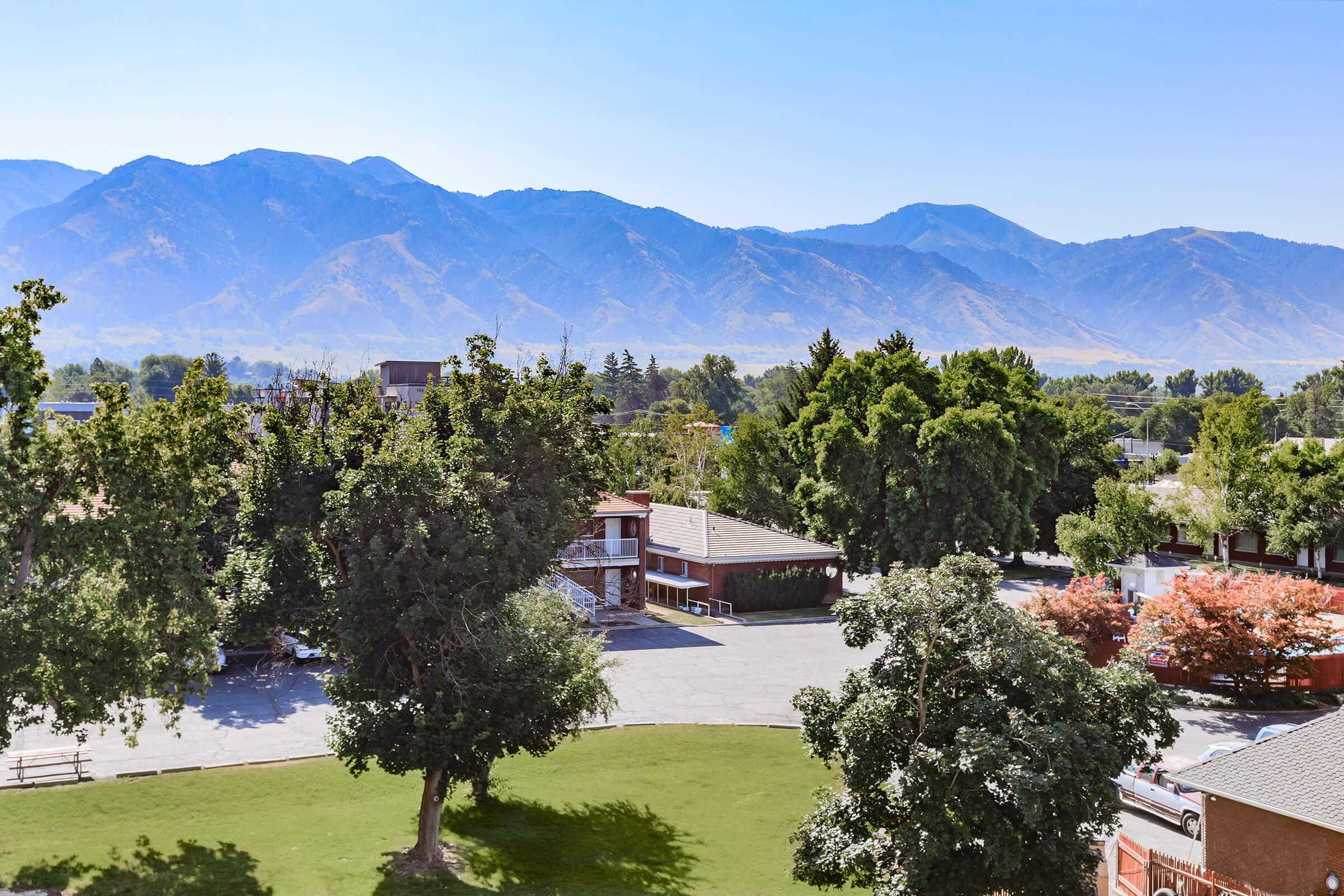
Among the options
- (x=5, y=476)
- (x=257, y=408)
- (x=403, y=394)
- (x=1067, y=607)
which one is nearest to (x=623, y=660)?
(x=1067, y=607)

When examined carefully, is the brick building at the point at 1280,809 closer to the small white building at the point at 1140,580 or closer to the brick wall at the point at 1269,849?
the brick wall at the point at 1269,849

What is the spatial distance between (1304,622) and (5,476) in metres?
35.7

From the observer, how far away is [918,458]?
179 ft

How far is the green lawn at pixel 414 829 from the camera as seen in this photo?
65.0 feet

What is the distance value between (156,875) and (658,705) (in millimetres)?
16638

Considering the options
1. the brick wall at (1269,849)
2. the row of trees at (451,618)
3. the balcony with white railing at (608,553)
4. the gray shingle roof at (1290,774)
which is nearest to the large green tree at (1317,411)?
the balcony with white railing at (608,553)

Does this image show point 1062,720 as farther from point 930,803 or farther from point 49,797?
point 49,797

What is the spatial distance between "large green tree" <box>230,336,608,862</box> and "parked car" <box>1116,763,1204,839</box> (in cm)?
1432

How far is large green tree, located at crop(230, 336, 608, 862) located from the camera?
62.2 ft

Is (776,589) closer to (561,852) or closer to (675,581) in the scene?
(675,581)

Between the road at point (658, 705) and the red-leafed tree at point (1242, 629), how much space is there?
1.60 meters

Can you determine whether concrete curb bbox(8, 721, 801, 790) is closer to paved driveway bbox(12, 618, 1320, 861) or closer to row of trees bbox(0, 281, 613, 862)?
paved driveway bbox(12, 618, 1320, 861)

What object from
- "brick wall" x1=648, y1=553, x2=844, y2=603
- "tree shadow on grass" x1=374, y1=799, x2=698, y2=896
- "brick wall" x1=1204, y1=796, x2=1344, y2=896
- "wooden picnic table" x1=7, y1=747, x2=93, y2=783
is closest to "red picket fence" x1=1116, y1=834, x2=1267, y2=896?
"brick wall" x1=1204, y1=796, x2=1344, y2=896

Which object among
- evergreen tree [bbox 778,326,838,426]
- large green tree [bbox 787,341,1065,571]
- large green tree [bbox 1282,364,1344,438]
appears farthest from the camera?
large green tree [bbox 1282,364,1344,438]
